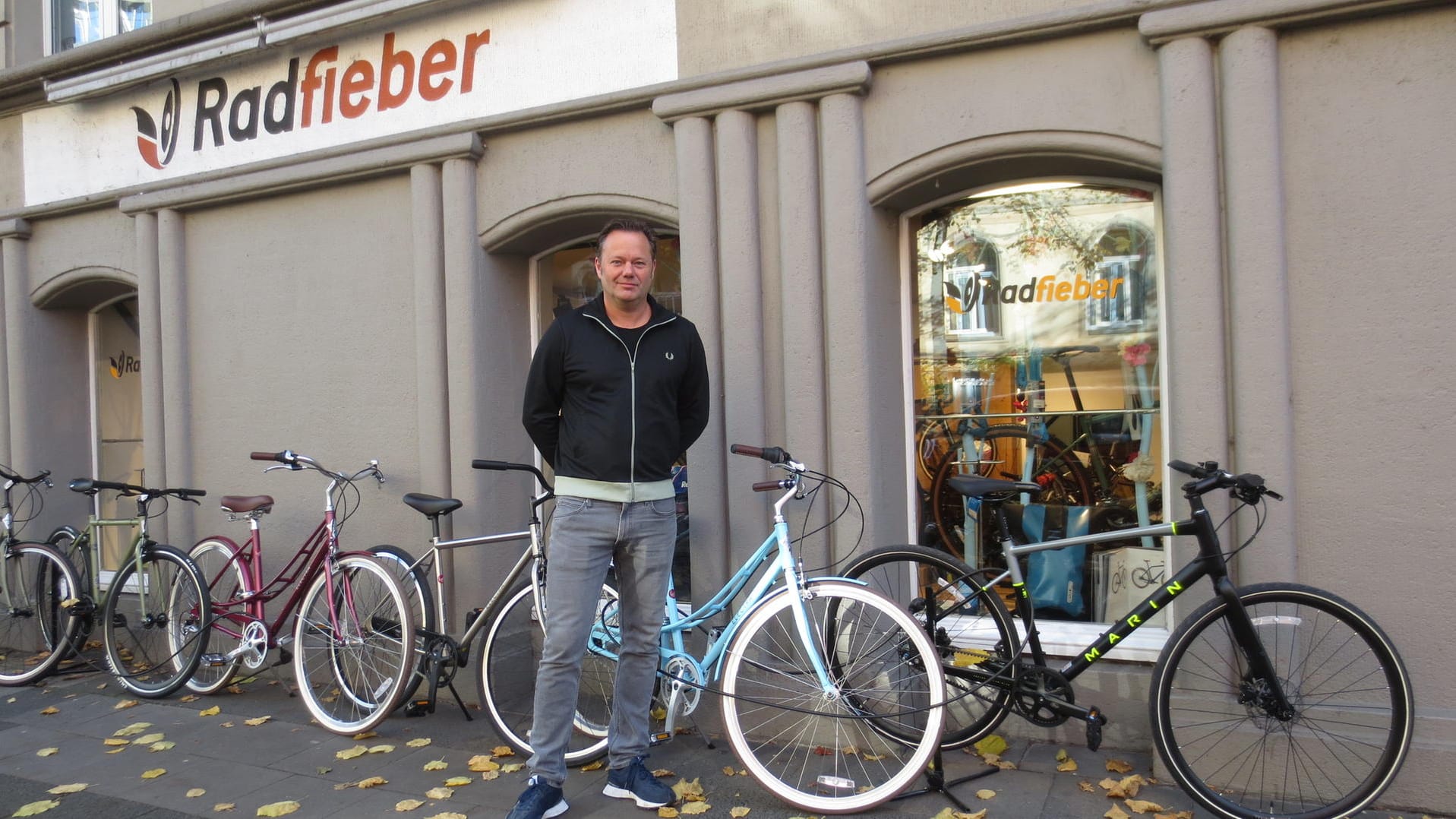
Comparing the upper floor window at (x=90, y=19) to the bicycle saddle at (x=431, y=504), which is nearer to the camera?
the bicycle saddle at (x=431, y=504)

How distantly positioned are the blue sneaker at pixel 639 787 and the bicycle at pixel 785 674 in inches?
11.8

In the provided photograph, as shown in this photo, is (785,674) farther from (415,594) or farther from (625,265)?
(415,594)

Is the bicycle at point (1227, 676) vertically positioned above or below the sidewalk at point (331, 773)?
above

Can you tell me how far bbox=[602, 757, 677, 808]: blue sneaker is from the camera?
3.89 meters

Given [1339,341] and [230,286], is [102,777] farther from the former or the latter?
[1339,341]

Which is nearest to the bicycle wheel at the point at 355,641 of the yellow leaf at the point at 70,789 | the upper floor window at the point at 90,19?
the yellow leaf at the point at 70,789

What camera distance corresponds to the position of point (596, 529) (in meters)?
3.85

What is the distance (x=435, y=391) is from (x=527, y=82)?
1.73 m

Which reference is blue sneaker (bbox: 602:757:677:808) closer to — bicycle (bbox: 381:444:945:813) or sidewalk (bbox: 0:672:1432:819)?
sidewalk (bbox: 0:672:1432:819)

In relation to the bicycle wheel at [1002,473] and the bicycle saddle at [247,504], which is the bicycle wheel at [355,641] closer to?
the bicycle saddle at [247,504]

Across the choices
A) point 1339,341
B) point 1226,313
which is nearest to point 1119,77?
point 1226,313

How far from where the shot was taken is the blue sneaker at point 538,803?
3.69 m

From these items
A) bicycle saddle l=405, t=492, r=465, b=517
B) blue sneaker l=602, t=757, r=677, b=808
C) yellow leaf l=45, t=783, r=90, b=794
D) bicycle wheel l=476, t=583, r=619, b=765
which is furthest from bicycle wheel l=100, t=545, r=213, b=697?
blue sneaker l=602, t=757, r=677, b=808

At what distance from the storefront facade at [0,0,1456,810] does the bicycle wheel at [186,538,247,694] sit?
0.33m
